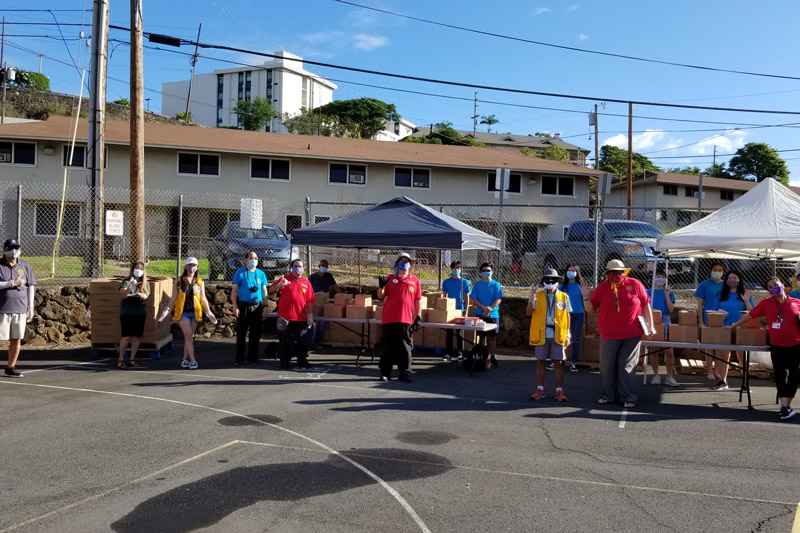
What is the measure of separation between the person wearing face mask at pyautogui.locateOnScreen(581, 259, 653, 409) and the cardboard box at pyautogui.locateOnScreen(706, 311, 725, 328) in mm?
1676

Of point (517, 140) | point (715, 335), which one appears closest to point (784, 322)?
point (715, 335)

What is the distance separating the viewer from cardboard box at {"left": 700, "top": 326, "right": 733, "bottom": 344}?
10.0 m

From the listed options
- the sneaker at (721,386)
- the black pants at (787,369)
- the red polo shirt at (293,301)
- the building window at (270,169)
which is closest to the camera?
the black pants at (787,369)

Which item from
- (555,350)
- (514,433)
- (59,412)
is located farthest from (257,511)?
(555,350)

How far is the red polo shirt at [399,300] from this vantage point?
10289 mm

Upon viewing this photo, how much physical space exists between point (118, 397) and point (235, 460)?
3.32 meters

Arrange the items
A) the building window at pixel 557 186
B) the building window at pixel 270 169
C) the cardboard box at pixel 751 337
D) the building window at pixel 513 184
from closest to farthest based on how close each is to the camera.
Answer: the cardboard box at pixel 751 337, the building window at pixel 270 169, the building window at pixel 513 184, the building window at pixel 557 186

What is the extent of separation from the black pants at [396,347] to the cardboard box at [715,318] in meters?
4.44

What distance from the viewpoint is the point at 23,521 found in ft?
15.5

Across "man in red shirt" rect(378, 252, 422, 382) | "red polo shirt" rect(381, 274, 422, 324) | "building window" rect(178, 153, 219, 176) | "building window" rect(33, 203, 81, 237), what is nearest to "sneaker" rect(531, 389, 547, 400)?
"man in red shirt" rect(378, 252, 422, 382)

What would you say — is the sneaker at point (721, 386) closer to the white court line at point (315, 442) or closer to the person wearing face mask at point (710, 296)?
the person wearing face mask at point (710, 296)

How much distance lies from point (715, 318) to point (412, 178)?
76.9 feet

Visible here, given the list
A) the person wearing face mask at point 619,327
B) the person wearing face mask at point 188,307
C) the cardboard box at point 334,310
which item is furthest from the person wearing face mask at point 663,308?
the person wearing face mask at point 188,307

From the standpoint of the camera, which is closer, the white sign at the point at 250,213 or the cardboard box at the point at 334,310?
the cardboard box at the point at 334,310
